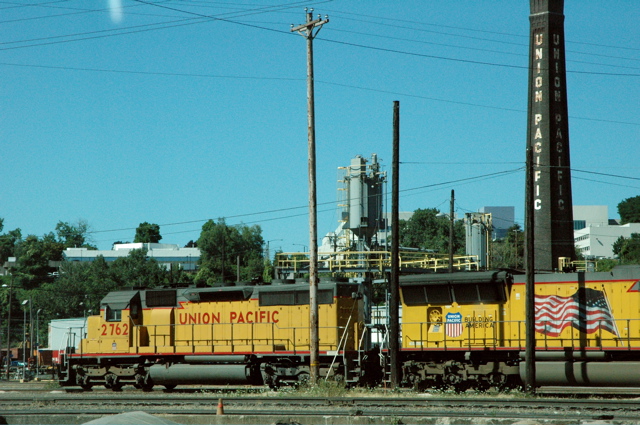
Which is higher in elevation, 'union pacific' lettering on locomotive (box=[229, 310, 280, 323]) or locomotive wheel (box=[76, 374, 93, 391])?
'union pacific' lettering on locomotive (box=[229, 310, 280, 323])

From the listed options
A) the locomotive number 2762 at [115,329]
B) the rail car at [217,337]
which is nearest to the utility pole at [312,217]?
the rail car at [217,337]

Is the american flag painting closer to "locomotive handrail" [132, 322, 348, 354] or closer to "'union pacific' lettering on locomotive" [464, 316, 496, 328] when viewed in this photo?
"'union pacific' lettering on locomotive" [464, 316, 496, 328]

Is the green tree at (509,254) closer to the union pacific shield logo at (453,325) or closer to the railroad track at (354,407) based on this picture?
the union pacific shield logo at (453,325)

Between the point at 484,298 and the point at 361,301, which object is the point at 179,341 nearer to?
the point at 361,301

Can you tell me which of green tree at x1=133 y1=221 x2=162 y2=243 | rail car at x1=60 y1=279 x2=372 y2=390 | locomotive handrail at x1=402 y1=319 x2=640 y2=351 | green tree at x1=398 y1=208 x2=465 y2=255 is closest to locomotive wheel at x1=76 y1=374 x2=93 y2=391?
rail car at x1=60 y1=279 x2=372 y2=390

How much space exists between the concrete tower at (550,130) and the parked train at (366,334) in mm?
26393

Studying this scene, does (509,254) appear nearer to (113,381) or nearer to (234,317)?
(234,317)

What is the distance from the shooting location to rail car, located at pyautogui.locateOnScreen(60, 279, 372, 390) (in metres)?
25.5

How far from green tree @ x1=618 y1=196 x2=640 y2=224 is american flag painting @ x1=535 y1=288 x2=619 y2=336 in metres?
144

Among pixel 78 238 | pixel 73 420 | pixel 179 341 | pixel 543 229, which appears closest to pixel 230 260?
pixel 78 238

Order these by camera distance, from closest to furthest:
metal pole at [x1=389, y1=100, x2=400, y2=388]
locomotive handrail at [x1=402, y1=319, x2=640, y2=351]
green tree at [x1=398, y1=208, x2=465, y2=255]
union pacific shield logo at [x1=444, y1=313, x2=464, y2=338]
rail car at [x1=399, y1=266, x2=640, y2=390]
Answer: rail car at [x1=399, y1=266, x2=640, y2=390] → locomotive handrail at [x1=402, y1=319, x2=640, y2=351] → metal pole at [x1=389, y1=100, x2=400, y2=388] → union pacific shield logo at [x1=444, y1=313, x2=464, y2=338] → green tree at [x1=398, y1=208, x2=465, y2=255]

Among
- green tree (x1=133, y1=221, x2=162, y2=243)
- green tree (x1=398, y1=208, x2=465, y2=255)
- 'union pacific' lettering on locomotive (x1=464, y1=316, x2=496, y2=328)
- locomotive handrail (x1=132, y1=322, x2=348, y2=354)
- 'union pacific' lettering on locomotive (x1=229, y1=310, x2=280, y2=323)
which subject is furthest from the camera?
green tree (x1=133, y1=221, x2=162, y2=243)

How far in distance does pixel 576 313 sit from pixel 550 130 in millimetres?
28286

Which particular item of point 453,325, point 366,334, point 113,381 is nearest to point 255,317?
point 366,334
